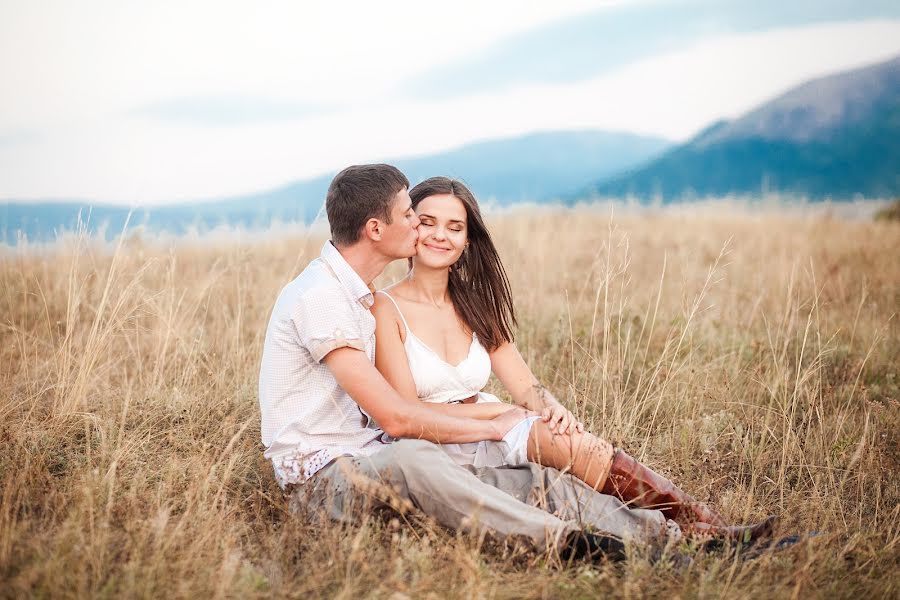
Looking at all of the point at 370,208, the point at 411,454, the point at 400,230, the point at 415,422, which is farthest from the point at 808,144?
the point at 411,454

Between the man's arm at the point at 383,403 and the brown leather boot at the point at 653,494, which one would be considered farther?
the brown leather boot at the point at 653,494

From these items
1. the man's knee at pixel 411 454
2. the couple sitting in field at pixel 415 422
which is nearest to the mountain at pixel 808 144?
the couple sitting in field at pixel 415 422

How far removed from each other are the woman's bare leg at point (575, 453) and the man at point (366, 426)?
0.07 m

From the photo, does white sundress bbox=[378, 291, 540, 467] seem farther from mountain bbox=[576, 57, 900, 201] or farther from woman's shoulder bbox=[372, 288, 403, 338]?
mountain bbox=[576, 57, 900, 201]

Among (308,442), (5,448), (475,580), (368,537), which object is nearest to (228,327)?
(5,448)

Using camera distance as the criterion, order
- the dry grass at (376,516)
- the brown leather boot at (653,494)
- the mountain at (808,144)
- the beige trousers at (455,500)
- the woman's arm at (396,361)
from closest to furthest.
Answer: the dry grass at (376,516)
the beige trousers at (455,500)
the brown leather boot at (653,494)
the woman's arm at (396,361)
the mountain at (808,144)

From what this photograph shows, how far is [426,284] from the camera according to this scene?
371 cm

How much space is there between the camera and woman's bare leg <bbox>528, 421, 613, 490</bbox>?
3.14 meters

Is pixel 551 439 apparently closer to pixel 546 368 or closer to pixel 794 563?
pixel 794 563

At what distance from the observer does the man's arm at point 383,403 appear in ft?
9.59

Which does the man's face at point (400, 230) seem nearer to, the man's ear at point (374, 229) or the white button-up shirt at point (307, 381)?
the man's ear at point (374, 229)

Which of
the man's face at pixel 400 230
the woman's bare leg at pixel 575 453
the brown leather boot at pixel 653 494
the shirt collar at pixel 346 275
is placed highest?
the man's face at pixel 400 230

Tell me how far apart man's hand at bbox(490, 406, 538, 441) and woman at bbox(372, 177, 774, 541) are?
0.03 meters

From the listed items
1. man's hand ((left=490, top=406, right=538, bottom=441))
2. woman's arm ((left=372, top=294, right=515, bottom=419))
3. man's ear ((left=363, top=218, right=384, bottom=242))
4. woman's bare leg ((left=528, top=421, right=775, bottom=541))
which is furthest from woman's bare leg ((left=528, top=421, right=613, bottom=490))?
man's ear ((left=363, top=218, right=384, bottom=242))
